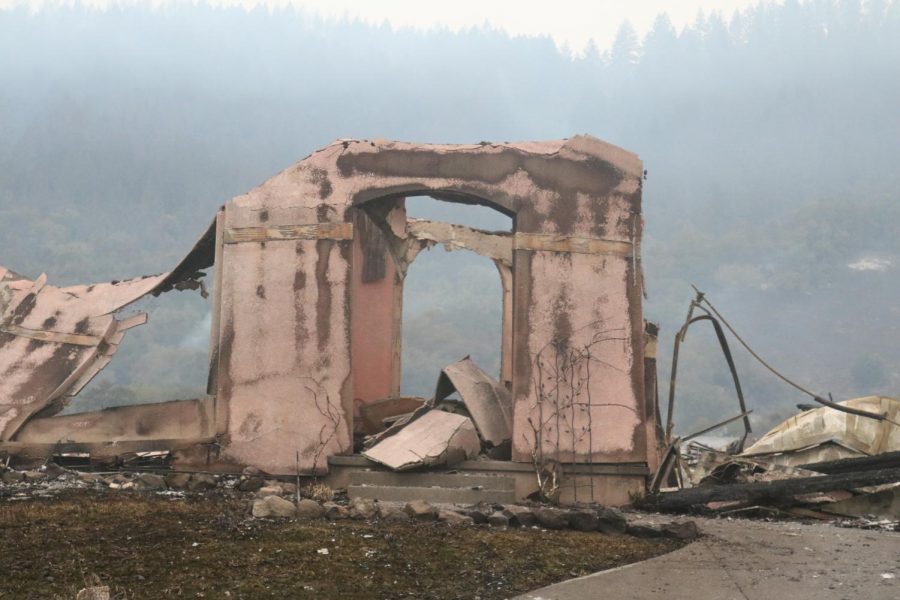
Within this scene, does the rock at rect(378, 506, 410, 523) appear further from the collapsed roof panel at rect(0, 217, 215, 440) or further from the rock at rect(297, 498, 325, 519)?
the collapsed roof panel at rect(0, 217, 215, 440)

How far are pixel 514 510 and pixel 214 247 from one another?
20.4 ft

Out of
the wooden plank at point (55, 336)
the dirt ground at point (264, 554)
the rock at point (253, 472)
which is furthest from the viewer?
the wooden plank at point (55, 336)

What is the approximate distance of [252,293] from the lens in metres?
12.7

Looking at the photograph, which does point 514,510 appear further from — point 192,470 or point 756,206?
point 756,206

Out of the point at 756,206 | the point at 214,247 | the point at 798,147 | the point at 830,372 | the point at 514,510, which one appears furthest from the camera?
the point at 798,147

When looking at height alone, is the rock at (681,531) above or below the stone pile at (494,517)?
below

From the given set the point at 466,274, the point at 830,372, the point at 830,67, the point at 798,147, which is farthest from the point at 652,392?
the point at 830,67

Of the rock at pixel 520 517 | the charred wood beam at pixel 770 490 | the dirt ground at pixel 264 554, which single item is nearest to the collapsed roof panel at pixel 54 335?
the dirt ground at pixel 264 554

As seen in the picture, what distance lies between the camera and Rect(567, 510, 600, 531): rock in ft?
30.2

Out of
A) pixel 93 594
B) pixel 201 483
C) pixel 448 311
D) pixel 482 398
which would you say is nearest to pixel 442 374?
pixel 482 398

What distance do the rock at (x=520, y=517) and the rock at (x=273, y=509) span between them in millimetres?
1791

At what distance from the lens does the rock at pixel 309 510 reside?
915 cm

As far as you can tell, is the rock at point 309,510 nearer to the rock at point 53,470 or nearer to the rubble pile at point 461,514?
the rubble pile at point 461,514

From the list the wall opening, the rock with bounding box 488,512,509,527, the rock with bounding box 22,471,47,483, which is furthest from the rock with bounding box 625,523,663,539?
the wall opening
